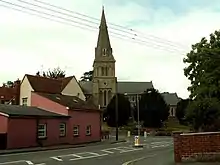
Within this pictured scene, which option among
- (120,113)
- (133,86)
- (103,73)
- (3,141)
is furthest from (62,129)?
(133,86)

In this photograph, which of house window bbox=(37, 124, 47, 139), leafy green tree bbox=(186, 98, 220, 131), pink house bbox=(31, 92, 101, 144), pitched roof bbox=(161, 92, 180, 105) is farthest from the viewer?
pitched roof bbox=(161, 92, 180, 105)

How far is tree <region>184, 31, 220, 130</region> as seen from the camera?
24.1 meters

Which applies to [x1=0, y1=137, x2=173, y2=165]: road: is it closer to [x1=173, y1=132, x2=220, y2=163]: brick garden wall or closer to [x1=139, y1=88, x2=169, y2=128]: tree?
[x1=173, y1=132, x2=220, y2=163]: brick garden wall

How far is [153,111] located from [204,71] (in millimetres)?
69643

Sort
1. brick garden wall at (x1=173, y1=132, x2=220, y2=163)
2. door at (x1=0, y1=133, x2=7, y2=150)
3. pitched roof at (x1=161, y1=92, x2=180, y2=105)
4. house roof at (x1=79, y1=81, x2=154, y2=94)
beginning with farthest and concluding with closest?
1. house roof at (x1=79, y1=81, x2=154, y2=94)
2. pitched roof at (x1=161, y1=92, x2=180, y2=105)
3. door at (x1=0, y1=133, x2=7, y2=150)
4. brick garden wall at (x1=173, y1=132, x2=220, y2=163)

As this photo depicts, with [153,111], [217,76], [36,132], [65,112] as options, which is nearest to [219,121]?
[217,76]

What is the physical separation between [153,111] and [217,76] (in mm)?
70851

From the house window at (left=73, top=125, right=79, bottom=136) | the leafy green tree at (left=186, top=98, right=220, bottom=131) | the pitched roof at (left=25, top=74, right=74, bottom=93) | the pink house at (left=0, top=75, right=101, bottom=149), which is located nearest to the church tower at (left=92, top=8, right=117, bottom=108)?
the pitched roof at (left=25, top=74, right=74, bottom=93)

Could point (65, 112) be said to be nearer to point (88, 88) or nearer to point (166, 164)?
point (166, 164)

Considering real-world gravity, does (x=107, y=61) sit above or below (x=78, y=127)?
above

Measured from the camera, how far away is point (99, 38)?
394ft

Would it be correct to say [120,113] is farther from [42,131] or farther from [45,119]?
[42,131]

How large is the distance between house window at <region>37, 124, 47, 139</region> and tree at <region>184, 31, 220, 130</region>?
57.7 feet

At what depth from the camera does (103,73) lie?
120500mm
